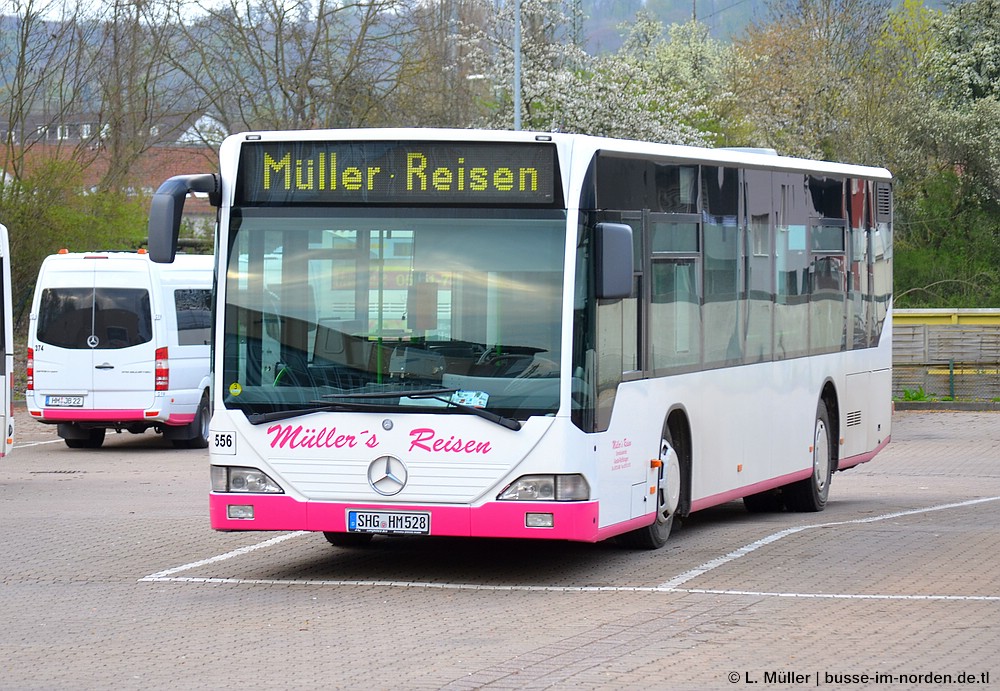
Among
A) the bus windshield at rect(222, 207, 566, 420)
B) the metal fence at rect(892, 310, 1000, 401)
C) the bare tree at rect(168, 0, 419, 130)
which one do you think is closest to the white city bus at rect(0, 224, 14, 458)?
the bus windshield at rect(222, 207, 566, 420)

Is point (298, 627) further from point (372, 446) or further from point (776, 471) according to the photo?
point (776, 471)

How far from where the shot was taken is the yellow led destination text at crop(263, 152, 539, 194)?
33.9 ft

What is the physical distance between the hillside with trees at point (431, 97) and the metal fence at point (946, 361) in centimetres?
830

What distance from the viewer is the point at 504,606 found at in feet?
31.9

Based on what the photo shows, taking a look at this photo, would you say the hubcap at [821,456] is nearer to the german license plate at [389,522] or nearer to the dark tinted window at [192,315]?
the german license plate at [389,522]

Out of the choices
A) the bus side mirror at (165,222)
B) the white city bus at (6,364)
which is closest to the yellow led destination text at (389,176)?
the bus side mirror at (165,222)

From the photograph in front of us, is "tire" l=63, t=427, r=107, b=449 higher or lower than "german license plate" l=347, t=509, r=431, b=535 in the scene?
lower

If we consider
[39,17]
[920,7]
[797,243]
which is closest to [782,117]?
[920,7]

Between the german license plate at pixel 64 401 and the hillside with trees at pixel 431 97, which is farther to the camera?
the hillside with trees at pixel 431 97

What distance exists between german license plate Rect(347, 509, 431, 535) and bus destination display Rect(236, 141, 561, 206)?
74.3 inches

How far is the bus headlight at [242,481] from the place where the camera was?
1052 centimetres

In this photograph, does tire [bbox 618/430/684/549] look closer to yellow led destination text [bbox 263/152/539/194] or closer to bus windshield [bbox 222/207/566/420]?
bus windshield [bbox 222/207/566/420]

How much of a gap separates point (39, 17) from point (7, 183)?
506 cm

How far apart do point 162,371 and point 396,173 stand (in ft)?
44.1
